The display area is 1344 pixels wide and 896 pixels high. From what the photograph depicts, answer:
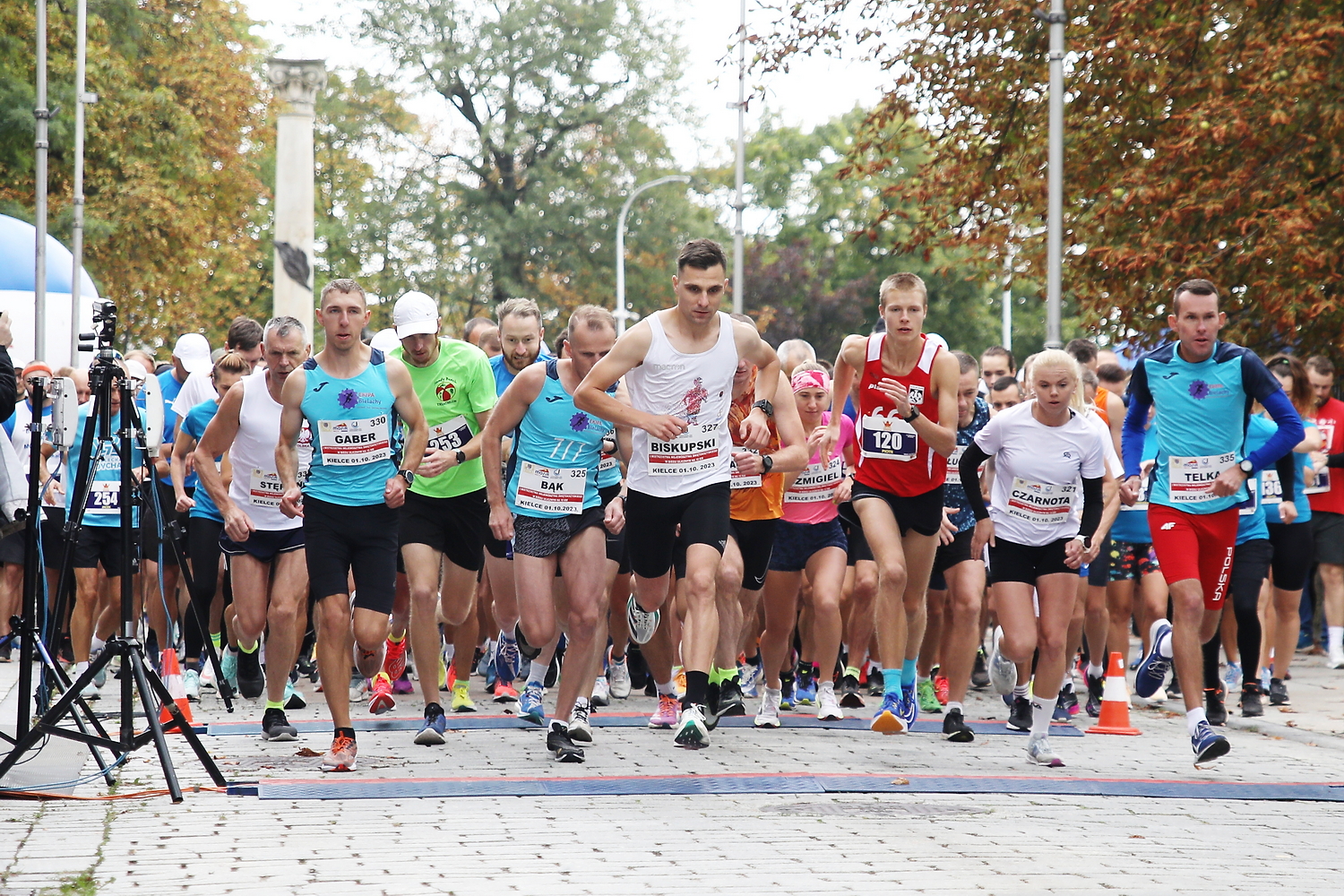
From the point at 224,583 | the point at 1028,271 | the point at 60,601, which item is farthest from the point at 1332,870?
the point at 1028,271

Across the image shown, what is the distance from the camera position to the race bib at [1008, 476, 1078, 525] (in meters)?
8.48

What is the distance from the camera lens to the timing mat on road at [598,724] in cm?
921

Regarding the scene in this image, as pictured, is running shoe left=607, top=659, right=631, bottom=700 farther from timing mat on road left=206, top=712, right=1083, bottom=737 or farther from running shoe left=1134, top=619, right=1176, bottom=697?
running shoe left=1134, top=619, right=1176, bottom=697

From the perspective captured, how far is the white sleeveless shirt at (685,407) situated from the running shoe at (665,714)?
1.80 m

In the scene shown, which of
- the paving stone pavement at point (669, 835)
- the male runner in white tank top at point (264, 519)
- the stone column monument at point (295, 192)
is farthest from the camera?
the stone column monument at point (295, 192)

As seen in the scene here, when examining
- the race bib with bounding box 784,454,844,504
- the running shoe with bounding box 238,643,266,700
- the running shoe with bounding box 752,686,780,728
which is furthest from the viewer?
the race bib with bounding box 784,454,844,504

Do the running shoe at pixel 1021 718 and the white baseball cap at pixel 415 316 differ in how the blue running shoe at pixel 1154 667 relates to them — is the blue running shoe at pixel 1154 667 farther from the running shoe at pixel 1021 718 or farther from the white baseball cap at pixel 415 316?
the white baseball cap at pixel 415 316

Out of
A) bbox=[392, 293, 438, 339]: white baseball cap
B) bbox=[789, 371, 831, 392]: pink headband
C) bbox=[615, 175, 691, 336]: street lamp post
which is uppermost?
bbox=[615, 175, 691, 336]: street lamp post

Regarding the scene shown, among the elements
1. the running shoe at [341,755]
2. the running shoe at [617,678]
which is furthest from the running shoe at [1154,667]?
the running shoe at [341,755]

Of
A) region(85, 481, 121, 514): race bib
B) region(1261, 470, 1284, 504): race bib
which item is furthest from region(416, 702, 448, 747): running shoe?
region(1261, 470, 1284, 504): race bib

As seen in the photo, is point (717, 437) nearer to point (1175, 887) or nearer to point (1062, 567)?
point (1062, 567)

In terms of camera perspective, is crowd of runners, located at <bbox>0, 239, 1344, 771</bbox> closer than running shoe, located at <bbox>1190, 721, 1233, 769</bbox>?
No

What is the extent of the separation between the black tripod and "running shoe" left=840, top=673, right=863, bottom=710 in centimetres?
466

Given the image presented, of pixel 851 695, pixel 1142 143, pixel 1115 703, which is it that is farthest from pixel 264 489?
pixel 1142 143
